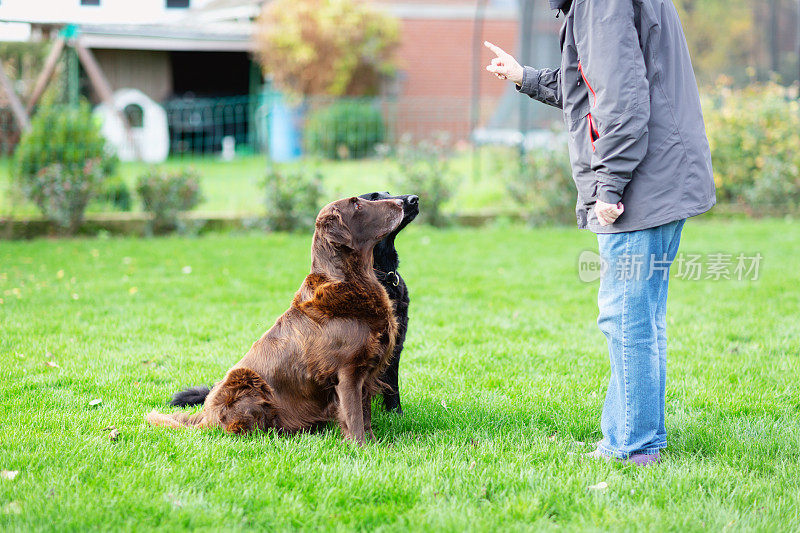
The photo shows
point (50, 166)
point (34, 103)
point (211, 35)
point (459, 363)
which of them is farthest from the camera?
point (211, 35)

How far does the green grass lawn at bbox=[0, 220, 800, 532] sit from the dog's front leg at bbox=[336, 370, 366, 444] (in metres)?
0.11

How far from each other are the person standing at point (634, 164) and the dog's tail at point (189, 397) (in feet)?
6.88

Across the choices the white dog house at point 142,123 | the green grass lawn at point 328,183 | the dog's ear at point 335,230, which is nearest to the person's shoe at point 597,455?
the dog's ear at point 335,230

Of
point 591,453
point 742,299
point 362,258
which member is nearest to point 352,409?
point 362,258

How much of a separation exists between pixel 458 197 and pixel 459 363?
243 inches

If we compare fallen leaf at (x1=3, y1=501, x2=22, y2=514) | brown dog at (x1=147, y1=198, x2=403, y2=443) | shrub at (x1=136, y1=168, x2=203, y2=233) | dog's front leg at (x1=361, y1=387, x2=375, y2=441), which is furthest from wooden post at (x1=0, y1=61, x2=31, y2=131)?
fallen leaf at (x1=3, y1=501, x2=22, y2=514)

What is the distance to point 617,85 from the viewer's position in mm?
2541

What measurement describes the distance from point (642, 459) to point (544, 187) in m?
7.32

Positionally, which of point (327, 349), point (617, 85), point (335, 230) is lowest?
point (327, 349)

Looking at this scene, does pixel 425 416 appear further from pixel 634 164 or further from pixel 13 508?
pixel 13 508

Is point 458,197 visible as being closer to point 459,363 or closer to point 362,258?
point 459,363

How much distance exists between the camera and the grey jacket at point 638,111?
8.36 feet

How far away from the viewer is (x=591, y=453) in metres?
3.09

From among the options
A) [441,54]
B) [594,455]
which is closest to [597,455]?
[594,455]
